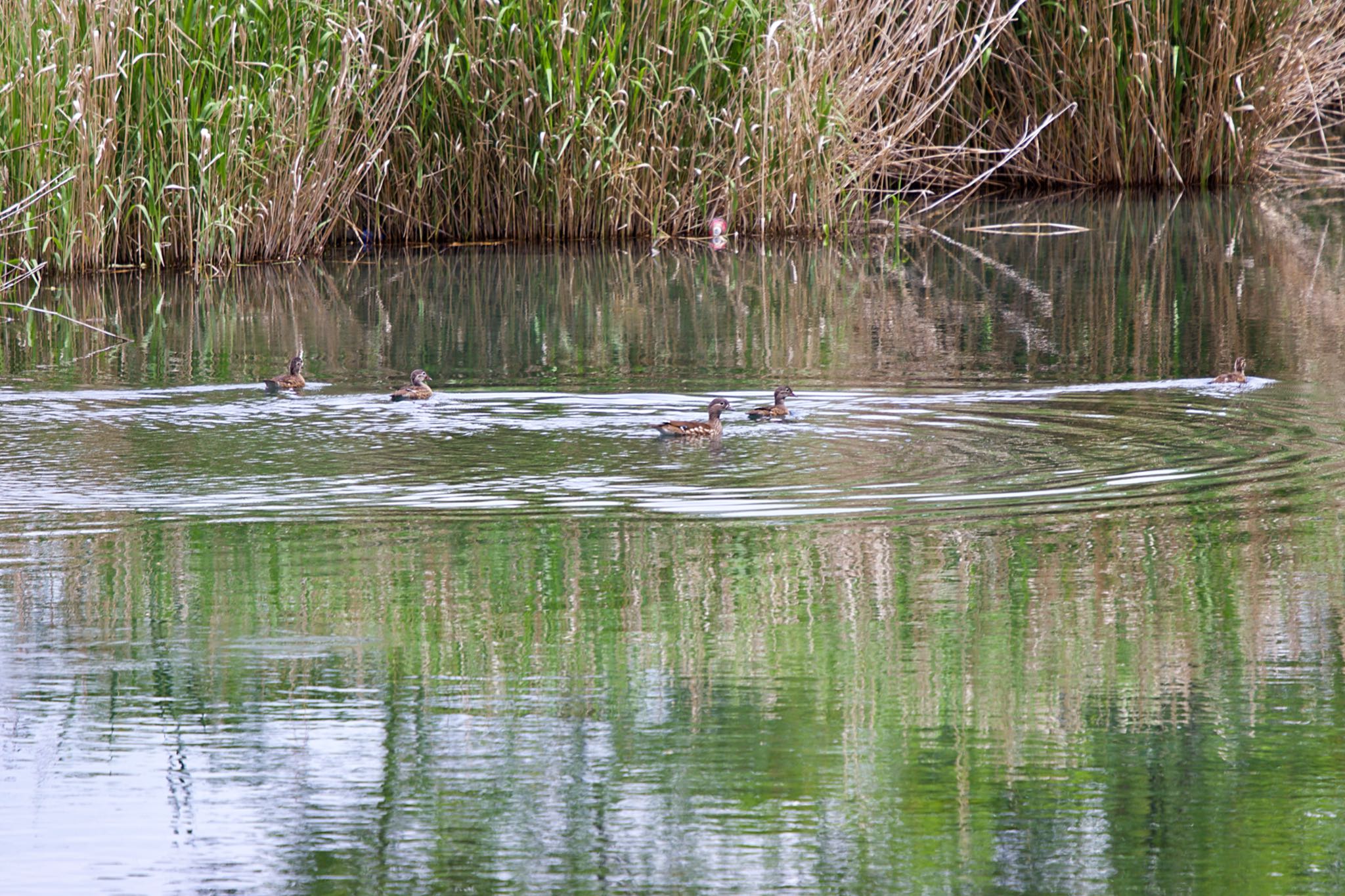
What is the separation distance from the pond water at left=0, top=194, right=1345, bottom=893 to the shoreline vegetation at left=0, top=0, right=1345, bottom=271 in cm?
311

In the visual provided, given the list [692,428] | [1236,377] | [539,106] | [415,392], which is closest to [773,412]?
[692,428]

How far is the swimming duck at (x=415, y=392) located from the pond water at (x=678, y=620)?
122mm

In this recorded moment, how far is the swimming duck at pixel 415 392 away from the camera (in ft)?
29.2

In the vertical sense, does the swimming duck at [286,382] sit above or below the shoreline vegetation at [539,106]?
below

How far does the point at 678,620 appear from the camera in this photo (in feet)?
17.4

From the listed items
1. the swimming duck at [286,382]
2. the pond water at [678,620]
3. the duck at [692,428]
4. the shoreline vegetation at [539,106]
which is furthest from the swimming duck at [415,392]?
the shoreline vegetation at [539,106]

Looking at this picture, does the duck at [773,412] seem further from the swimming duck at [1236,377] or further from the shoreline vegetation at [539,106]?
the shoreline vegetation at [539,106]

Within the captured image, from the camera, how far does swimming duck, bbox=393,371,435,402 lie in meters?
8.91

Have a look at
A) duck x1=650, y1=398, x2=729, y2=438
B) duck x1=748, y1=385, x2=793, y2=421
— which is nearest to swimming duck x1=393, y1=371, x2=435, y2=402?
duck x1=650, y1=398, x2=729, y2=438

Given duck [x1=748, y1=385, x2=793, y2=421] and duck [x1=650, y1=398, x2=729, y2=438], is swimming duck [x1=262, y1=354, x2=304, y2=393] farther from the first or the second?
duck [x1=748, y1=385, x2=793, y2=421]

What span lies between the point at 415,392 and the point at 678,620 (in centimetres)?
385

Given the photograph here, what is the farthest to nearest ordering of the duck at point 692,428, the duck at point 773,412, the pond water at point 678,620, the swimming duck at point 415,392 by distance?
the swimming duck at point 415,392, the duck at point 773,412, the duck at point 692,428, the pond water at point 678,620

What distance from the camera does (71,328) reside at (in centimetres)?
1174

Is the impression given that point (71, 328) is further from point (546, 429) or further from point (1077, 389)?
point (1077, 389)
